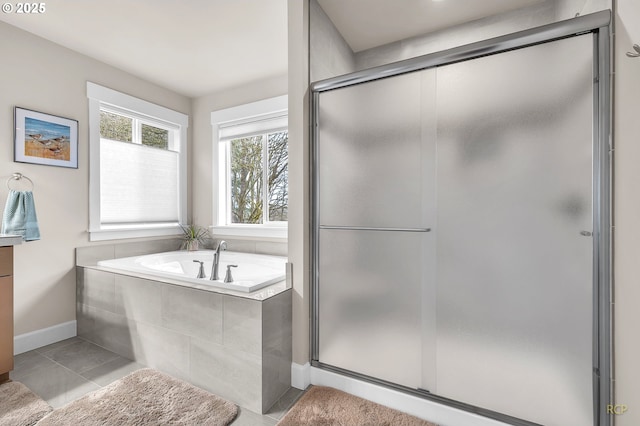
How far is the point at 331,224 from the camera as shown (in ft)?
6.24

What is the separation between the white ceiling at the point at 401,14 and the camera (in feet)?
6.65

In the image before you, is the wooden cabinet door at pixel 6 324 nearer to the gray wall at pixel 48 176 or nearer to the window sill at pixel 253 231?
the gray wall at pixel 48 176

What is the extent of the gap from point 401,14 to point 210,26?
1.45m

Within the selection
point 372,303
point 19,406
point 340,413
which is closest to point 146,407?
point 19,406

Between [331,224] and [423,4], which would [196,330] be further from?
[423,4]

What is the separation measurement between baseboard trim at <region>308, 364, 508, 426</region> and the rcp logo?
0.42 m

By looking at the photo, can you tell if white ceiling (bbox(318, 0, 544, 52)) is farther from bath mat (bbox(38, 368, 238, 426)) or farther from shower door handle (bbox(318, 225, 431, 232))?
bath mat (bbox(38, 368, 238, 426))

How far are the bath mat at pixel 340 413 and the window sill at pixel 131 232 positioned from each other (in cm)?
240

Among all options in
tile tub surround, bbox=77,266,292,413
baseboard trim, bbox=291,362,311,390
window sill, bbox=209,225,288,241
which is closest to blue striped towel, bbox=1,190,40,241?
tile tub surround, bbox=77,266,292,413

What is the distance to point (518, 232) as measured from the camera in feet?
4.55

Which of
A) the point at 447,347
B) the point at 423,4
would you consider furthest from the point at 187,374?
the point at 423,4

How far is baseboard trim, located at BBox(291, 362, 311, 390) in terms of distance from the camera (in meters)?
1.89

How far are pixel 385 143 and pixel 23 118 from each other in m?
2.80

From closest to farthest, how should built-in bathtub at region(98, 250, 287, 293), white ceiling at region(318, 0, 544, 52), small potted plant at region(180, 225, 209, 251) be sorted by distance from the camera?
1. white ceiling at region(318, 0, 544, 52)
2. built-in bathtub at region(98, 250, 287, 293)
3. small potted plant at region(180, 225, 209, 251)
